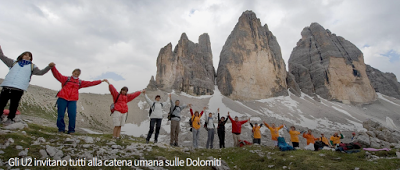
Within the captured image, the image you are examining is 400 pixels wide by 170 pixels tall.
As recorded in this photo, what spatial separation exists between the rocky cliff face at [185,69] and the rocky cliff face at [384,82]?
89.7m

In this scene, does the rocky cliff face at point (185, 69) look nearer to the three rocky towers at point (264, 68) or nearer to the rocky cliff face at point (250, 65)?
the three rocky towers at point (264, 68)

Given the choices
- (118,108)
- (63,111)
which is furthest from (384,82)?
(63,111)

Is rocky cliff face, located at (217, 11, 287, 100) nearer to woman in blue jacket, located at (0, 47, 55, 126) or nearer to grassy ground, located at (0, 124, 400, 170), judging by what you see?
grassy ground, located at (0, 124, 400, 170)

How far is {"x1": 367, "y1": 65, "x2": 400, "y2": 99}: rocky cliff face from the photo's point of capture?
10300cm

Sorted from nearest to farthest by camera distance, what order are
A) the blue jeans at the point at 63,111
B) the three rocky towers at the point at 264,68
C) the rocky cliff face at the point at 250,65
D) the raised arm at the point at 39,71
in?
the raised arm at the point at 39,71 < the blue jeans at the point at 63,111 < the three rocky towers at the point at 264,68 < the rocky cliff face at the point at 250,65

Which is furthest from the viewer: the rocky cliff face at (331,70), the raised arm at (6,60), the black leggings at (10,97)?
the rocky cliff face at (331,70)

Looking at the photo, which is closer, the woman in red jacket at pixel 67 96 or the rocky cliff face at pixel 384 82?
the woman in red jacket at pixel 67 96

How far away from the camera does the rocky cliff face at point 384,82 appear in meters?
103

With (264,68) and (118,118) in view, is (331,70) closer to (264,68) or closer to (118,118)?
(264,68)

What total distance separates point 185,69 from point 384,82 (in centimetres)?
10861

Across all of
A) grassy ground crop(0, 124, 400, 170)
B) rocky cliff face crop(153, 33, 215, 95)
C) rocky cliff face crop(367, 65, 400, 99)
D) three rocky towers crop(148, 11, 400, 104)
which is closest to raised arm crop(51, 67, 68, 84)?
grassy ground crop(0, 124, 400, 170)

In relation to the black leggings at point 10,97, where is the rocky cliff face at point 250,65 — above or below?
above

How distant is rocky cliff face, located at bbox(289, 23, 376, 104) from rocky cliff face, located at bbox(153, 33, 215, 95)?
153 ft

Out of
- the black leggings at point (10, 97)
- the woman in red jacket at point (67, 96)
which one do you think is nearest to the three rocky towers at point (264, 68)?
the woman in red jacket at point (67, 96)
